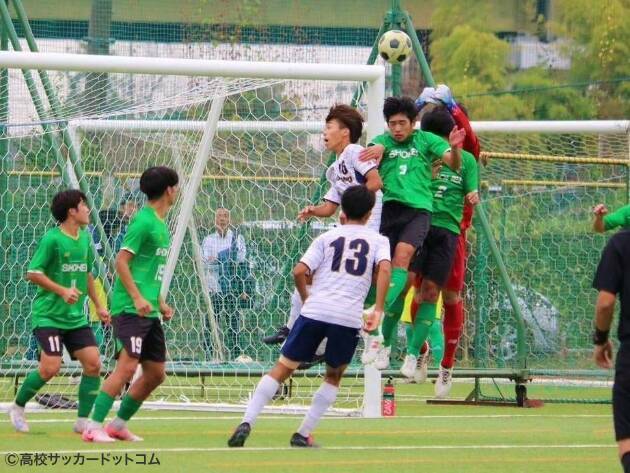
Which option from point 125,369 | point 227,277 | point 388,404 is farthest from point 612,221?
point 227,277

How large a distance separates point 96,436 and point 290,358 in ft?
5.21

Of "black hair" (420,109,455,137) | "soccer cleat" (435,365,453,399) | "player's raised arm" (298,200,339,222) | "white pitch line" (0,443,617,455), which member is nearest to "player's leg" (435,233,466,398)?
"soccer cleat" (435,365,453,399)

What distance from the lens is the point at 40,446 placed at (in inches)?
443

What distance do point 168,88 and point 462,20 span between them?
22.0m

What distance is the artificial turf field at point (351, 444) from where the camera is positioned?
10219 mm

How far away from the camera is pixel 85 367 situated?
40.8ft

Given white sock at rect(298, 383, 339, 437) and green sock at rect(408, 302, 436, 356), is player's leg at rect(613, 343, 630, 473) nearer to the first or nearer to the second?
white sock at rect(298, 383, 339, 437)

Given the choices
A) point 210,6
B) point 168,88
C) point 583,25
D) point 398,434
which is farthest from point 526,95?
point 398,434

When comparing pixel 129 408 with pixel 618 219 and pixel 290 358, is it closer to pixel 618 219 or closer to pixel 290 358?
pixel 290 358

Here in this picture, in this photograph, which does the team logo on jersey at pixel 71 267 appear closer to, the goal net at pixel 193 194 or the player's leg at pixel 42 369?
the player's leg at pixel 42 369

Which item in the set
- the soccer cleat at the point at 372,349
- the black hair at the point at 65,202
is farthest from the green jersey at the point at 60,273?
the soccer cleat at the point at 372,349

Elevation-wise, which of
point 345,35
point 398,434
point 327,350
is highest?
point 345,35

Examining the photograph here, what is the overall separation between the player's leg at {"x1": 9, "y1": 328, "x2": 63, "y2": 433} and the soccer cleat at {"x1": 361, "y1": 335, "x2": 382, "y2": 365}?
8.07 ft

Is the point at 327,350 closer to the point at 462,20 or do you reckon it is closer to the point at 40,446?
the point at 40,446
